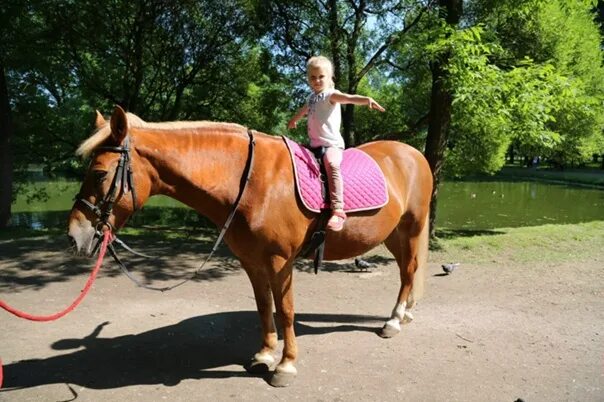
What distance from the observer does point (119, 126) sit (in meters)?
3.07

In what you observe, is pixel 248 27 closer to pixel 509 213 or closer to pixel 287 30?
pixel 287 30

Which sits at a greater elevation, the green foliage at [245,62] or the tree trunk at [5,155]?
the green foliage at [245,62]

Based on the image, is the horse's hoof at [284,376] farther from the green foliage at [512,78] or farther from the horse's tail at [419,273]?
the green foliage at [512,78]

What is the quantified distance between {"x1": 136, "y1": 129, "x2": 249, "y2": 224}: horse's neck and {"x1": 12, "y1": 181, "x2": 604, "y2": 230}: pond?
392 inches

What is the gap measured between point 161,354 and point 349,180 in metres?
2.55

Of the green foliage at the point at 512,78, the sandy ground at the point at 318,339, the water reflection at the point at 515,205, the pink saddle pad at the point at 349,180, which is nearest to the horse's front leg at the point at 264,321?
the sandy ground at the point at 318,339

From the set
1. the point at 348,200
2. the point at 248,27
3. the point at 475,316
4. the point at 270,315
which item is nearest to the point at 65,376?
the point at 270,315

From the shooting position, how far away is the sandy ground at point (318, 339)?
3.78 metres

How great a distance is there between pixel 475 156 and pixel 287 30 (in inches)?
304

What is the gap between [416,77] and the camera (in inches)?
534

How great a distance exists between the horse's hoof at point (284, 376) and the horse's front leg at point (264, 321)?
23cm

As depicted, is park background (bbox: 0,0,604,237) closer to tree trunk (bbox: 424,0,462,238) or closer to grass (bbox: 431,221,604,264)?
tree trunk (bbox: 424,0,462,238)

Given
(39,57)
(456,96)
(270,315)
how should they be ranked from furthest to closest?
1. (39,57)
2. (456,96)
3. (270,315)

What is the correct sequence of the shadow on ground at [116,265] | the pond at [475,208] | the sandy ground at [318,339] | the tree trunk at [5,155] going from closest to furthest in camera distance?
1. the sandy ground at [318,339]
2. the shadow on ground at [116,265]
3. the tree trunk at [5,155]
4. the pond at [475,208]
